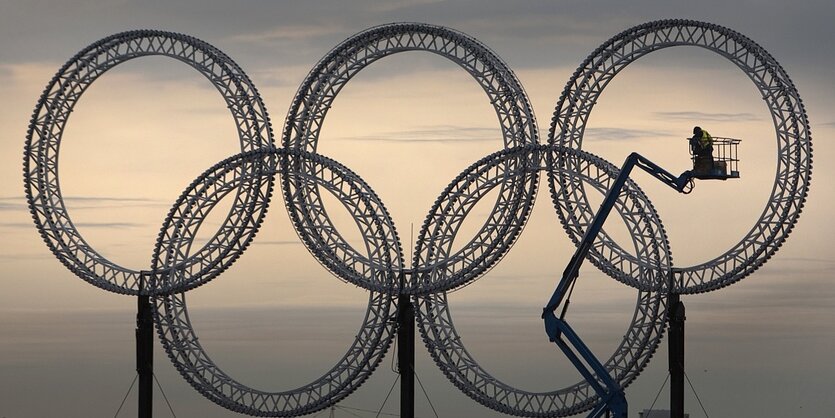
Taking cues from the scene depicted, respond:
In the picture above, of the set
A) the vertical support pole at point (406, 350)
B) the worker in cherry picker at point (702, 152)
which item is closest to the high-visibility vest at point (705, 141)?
the worker in cherry picker at point (702, 152)

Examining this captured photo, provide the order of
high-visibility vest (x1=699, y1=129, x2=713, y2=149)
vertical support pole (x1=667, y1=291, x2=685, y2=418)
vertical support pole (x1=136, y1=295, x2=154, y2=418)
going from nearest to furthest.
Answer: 1. high-visibility vest (x1=699, y1=129, x2=713, y2=149)
2. vertical support pole (x1=667, y1=291, x2=685, y2=418)
3. vertical support pole (x1=136, y1=295, x2=154, y2=418)

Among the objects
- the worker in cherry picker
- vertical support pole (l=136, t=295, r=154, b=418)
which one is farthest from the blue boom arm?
vertical support pole (l=136, t=295, r=154, b=418)

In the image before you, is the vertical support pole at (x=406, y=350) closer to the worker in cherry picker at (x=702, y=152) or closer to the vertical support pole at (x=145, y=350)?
the vertical support pole at (x=145, y=350)

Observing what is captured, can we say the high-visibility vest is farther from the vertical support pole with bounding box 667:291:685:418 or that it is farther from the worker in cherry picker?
the vertical support pole with bounding box 667:291:685:418

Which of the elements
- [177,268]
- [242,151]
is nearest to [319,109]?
[242,151]

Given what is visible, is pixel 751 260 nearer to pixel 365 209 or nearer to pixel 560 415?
pixel 560 415

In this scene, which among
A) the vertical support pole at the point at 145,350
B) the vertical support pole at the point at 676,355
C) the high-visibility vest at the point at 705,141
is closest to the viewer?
the high-visibility vest at the point at 705,141

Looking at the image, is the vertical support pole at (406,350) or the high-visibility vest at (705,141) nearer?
the high-visibility vest at (705,141)
